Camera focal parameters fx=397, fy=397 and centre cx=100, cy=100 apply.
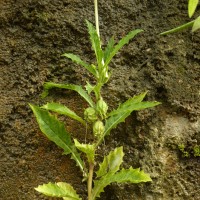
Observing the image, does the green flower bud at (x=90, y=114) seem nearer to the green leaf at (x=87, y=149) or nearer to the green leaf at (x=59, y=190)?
the green leaf at (x=87, y=149)

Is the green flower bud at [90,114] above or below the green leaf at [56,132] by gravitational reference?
above

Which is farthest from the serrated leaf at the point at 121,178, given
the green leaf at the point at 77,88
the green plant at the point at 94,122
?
the green leaf at the point at 77,88

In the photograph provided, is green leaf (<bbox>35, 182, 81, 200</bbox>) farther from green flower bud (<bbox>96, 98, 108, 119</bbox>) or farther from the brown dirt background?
green flower bud (<bbox>96, 98, 108, 119</bbox>)

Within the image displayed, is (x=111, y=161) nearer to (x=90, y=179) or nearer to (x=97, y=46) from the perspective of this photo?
(x=90, y=179)

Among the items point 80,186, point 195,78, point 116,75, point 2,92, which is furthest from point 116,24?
point 80,186

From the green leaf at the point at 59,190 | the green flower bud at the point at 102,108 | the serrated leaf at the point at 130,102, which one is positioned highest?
the serrated leaf at the point at 130,102

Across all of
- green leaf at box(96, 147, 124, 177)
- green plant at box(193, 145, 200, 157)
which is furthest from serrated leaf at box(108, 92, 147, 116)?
green plant at box(193, 145, 200, 157)
